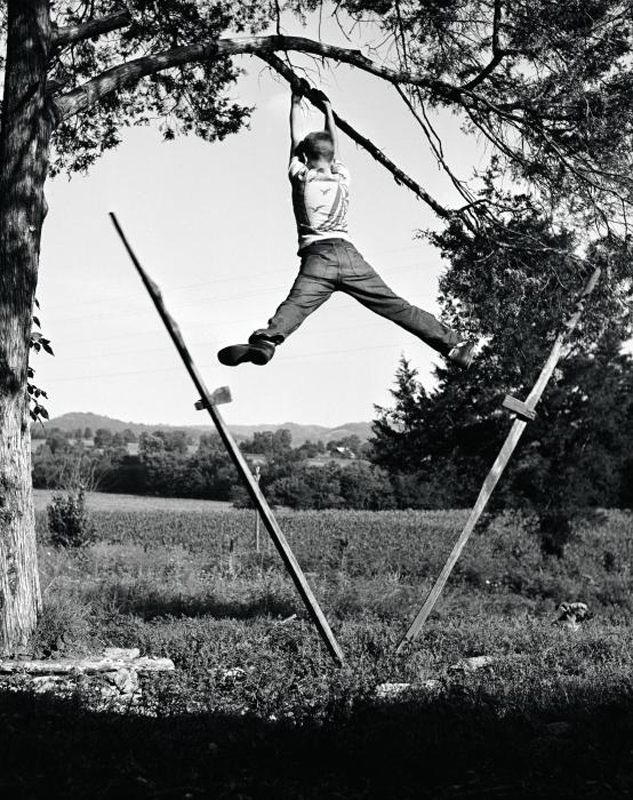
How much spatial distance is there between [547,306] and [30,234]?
584cm

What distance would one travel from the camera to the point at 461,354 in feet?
22.7

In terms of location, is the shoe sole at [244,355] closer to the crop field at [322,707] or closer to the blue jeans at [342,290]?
the blue jeans at [342,290]

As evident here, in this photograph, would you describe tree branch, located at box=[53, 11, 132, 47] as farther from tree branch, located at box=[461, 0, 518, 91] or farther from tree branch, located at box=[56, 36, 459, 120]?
tree branch, located at box=[461, 0, 518, 91]

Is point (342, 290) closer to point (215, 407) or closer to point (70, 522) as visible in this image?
point (215, 407)

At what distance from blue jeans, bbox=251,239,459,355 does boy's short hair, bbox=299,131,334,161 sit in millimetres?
617

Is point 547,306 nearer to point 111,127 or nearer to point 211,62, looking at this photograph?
point 211,62

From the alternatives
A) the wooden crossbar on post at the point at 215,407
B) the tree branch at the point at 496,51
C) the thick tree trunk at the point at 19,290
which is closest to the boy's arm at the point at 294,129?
the wooden crossbar on post at the point at 215,407

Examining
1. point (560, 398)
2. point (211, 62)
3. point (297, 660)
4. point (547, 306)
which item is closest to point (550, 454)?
point (560, 398)

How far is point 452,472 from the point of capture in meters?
25.3

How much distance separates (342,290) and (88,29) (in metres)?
4.94

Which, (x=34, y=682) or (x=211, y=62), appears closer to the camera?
(x=34, y=682)

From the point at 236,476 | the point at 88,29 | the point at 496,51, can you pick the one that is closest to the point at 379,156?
the point at 496,51

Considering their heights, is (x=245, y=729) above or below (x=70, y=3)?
below

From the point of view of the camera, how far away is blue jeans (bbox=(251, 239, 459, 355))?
245 inches
